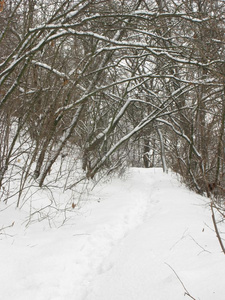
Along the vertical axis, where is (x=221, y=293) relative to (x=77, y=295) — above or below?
above

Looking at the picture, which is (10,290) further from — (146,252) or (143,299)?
(146,252)

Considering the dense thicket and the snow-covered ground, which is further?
the dense thicket

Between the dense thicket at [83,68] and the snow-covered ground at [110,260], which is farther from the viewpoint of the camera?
the dense thicket at [83,68]

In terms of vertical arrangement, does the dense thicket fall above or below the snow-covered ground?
above

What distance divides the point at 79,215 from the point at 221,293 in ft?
11.3

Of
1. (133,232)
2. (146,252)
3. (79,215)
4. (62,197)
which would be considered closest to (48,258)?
(146,252)

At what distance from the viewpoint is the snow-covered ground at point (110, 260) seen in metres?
2.24

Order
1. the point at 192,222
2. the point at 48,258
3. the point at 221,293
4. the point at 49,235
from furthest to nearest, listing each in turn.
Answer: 1. the point at 192,222
2. the point at 49,235
3. the point at 48,258
4. the point at 221,293

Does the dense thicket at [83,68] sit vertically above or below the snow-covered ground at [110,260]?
above

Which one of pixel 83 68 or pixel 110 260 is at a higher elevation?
pixel 83 68

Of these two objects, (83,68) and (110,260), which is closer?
(110,260)

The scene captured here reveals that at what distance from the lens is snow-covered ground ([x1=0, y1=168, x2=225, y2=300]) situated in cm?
224

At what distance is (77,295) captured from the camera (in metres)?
2.45

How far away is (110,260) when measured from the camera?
10.4 feet
